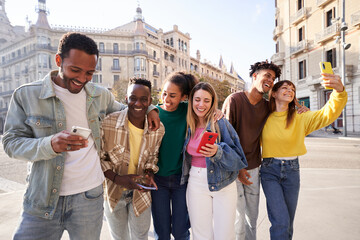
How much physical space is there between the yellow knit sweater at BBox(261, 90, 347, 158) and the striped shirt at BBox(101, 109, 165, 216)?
4.88 ft

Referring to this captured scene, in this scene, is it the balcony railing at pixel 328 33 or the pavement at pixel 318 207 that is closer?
the pavement at pixel 318 207

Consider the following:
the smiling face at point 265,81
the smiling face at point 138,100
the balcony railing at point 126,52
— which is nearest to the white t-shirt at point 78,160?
the smiling face at point 138,100

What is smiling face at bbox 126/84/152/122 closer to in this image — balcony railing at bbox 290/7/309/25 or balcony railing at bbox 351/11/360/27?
balcony railing at bbox 351/11/360/27

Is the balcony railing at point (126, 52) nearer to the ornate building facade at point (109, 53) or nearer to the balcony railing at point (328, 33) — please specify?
the ornate building facade at point (109, 53)

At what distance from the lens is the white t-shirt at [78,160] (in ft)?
5.87

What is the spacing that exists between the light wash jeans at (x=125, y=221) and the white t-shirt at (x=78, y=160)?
1.43 ft

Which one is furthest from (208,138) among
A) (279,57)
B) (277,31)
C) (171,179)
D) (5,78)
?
(5,78)

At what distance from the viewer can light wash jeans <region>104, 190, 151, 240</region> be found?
2.24m

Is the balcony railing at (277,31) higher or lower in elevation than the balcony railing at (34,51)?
lower

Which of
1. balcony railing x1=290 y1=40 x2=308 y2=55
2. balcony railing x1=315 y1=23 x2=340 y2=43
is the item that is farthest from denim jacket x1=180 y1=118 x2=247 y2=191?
balcony railing x1=290 y1=40 x2=308 y2=55

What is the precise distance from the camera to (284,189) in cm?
255

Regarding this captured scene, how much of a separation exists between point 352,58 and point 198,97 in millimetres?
23316

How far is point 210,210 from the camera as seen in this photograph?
2328mm

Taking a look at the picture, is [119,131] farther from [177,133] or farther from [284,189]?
[284,189]
